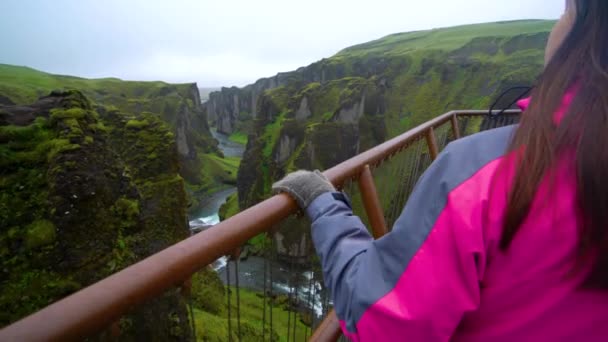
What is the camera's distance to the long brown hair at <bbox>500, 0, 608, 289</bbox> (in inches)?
31.7

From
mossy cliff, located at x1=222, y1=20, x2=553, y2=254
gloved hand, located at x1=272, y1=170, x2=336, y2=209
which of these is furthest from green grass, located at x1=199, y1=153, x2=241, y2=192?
gloved hand, located at x1=272, y1=170, x2=336, y2=209

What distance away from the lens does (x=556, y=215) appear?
836 mm

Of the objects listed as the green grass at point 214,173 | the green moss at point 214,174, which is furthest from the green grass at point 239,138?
the green grass at point 214,173

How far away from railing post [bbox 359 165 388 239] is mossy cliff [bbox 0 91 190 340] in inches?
251

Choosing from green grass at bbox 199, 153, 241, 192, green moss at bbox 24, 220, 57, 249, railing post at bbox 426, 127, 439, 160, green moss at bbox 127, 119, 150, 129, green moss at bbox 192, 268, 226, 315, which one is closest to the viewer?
railing post at bbox 426, 127, 439, 160

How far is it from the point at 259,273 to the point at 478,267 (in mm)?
29254

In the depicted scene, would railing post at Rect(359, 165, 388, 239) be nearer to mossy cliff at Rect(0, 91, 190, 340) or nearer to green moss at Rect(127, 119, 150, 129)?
mossy cliff at Rect(0, 91, 190, 340)

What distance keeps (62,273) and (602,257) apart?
10356mm

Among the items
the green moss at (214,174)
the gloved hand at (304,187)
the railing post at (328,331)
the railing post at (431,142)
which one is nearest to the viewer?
the gloved hand at (304,187)

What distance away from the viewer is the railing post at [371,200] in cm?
235

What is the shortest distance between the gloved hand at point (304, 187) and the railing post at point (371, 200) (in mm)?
709

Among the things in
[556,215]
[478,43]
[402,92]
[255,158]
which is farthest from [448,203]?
[478,43]

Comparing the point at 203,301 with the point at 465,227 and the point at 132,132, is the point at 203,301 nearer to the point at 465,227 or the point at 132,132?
the point at 132,132

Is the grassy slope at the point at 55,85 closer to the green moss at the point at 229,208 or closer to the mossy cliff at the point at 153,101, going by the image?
the mossy cliff at the point at 153,101
